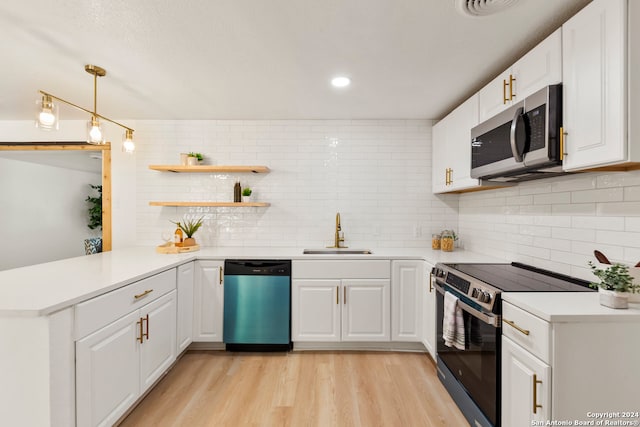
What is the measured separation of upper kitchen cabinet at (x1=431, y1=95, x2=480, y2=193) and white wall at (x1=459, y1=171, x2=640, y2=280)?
0.35 meters

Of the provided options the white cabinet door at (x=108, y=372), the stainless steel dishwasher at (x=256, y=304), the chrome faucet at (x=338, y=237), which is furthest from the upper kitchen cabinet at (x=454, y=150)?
the white cabinet door at (x=108, y=372)

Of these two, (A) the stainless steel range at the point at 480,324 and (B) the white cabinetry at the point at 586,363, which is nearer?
(B) the white cabinetry at the point at 586,363

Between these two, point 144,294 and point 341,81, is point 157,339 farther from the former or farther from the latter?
point 341,81

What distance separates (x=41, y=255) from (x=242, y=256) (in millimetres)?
4998

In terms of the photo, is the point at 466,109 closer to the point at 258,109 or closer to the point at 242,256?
the point at 258,109

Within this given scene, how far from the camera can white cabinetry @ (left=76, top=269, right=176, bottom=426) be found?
147 centimetres

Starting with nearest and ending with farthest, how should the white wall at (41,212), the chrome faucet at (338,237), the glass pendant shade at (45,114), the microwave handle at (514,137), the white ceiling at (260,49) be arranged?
the white ceiling at (260,49) < the microwave handle at (514,137) < the glass pendant shade at (45,114) < the chrome faucet at (338,237) < the white wall at (41,212)

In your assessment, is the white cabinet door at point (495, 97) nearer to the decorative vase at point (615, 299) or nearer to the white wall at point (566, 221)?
the white wall at point (566, 221)

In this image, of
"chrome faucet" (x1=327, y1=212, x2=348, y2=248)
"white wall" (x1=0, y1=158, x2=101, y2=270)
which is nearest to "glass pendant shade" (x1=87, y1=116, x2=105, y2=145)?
"chrome faucet" (x1=327, y1=212, x2=348, y2=248)

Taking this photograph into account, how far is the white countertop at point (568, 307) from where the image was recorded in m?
Answer: 1.20

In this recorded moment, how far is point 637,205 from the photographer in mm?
1461

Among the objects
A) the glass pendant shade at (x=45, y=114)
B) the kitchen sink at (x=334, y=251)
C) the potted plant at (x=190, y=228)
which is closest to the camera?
the glass pendant shade at (x=45, y=114)

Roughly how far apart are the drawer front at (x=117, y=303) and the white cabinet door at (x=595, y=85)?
7.95ft

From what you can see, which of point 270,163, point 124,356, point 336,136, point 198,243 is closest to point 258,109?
point 270,163
